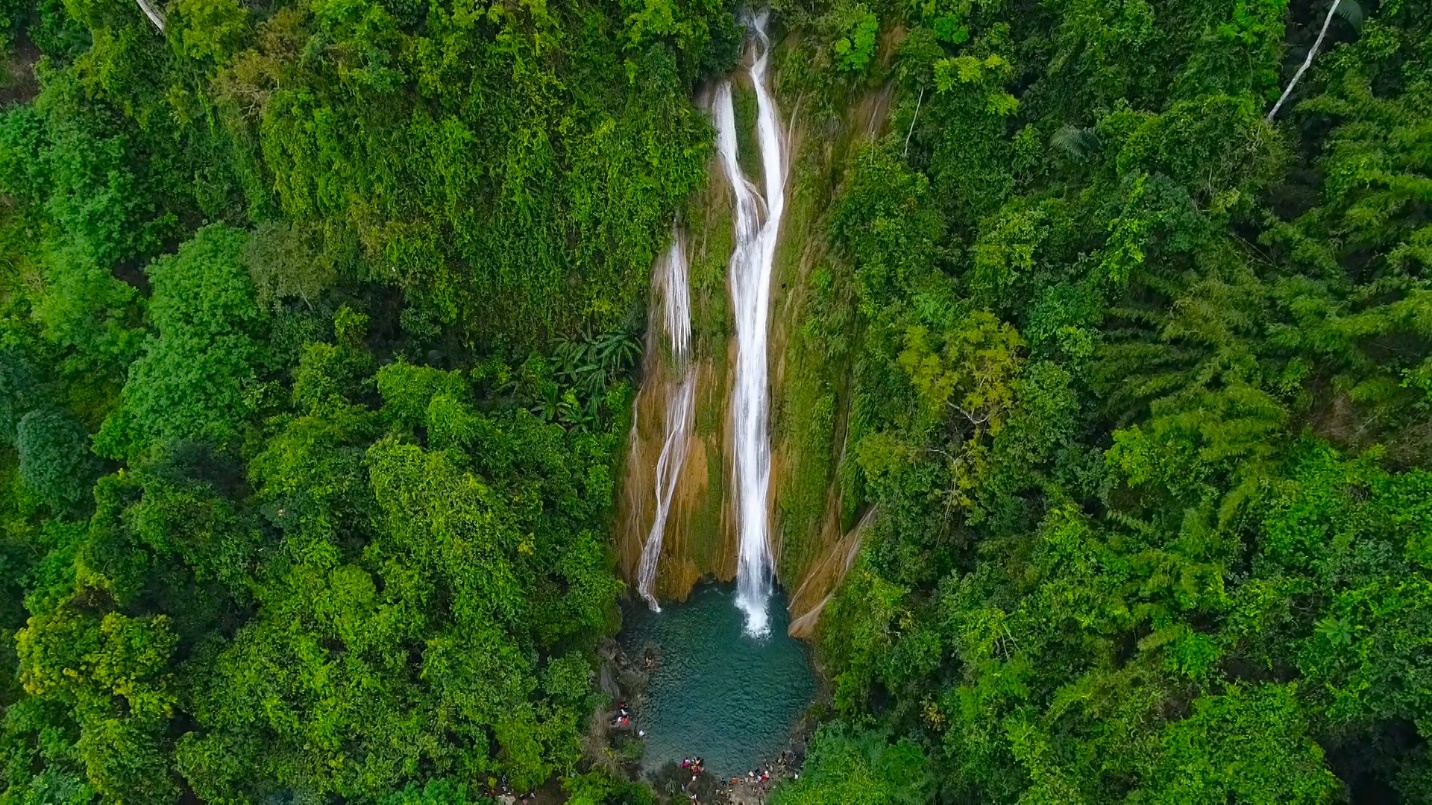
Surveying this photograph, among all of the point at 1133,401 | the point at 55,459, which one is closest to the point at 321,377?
the point at 55,459

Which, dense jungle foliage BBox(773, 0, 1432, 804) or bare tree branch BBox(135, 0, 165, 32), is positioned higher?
bare tree branch BBox(135, 0, 165, 32)

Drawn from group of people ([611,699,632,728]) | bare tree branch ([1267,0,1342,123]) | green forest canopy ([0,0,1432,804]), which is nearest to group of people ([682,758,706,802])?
group of people ([611,699,632,728])

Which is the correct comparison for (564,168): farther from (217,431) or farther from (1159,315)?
(1159,315)

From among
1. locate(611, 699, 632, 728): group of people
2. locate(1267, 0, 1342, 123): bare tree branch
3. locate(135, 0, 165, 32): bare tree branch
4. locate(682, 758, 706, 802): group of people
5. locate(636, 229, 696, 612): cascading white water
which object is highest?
locate(135, 0, 165, 32): bare tree branch

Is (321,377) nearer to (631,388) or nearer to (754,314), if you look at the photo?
(631,388)

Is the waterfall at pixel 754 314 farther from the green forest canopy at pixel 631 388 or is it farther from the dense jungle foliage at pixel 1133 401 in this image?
the dense jungle foliage at pixel 1133 401

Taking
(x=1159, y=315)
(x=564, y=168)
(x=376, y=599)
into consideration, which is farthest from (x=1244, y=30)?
(x=376, y=599)

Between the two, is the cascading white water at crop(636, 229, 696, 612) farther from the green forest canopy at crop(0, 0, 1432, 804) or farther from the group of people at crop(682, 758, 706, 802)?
the group of people at crop(682, 758, 706, 802)
